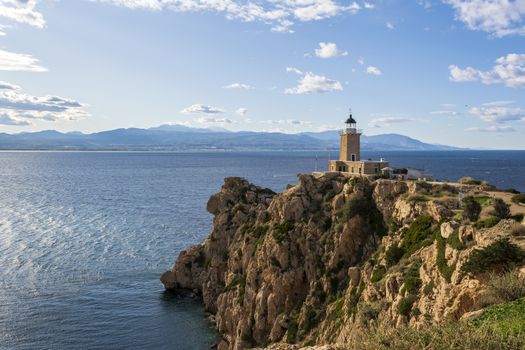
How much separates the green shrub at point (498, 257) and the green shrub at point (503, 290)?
2035 millimetres

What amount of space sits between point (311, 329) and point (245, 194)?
3175 centimetres

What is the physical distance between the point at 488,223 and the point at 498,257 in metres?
6.94

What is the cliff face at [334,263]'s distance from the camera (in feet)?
100

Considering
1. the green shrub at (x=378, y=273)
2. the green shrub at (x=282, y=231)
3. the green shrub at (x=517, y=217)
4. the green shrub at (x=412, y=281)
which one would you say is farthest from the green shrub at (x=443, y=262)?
the green shrub at (x=282, y=231)

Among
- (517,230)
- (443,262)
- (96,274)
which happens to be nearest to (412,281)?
(443,262)

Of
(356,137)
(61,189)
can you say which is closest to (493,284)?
(356,137)

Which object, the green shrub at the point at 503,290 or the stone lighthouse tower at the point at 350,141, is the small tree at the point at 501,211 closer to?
the green shrub at the point at 503,290

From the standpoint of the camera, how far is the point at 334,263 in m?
47.2

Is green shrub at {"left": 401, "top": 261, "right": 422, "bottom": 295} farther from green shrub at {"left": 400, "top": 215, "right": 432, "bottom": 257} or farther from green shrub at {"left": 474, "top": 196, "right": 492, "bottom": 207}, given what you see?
green shrub at {"left": 474, "top": 196, "right": 492, "bottom": 207}

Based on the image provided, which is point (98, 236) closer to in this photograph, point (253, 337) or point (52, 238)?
point (52, 238)

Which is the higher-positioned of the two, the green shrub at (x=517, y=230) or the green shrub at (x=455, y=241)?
the green shrub at (x=517, y=230)

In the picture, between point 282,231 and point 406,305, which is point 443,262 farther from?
point 282,231

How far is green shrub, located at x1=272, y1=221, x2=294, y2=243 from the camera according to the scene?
170 ft

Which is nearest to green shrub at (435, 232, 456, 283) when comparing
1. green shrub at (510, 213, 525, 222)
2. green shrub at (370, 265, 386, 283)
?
green shrub at (510, 213, 525, 222)
